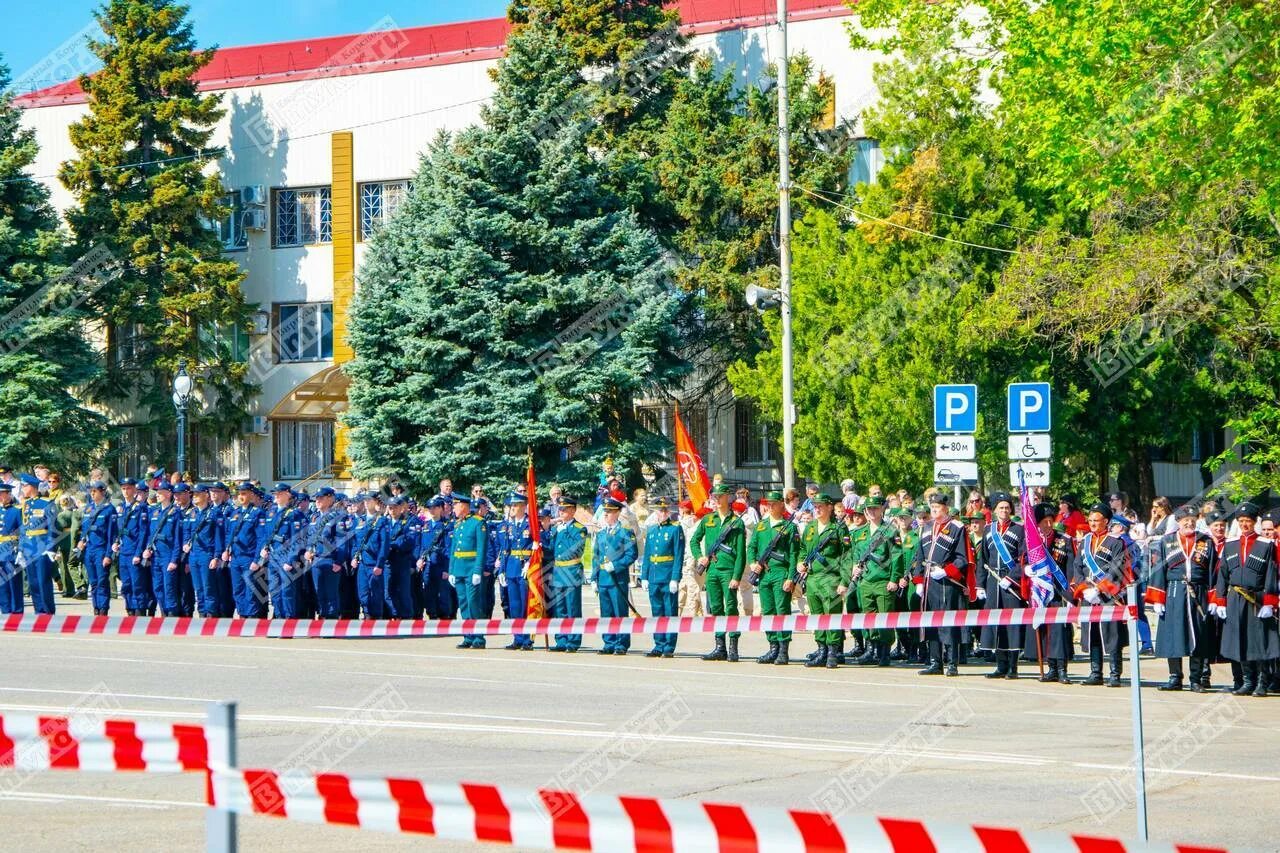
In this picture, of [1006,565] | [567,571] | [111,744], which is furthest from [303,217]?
[111,744]

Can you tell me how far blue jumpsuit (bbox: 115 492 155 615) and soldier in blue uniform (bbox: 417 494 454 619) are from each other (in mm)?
4165

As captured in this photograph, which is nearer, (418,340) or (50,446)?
(418,340)

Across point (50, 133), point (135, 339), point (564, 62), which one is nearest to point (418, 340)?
point (564, 62)

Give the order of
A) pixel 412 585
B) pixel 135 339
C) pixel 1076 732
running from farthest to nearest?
1. pixel 135 339
2. pixel 412 585
3. pixel 1076 732

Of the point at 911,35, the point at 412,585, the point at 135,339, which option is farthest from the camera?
the point at 135,339

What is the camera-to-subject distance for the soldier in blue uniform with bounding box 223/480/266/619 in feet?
69.3

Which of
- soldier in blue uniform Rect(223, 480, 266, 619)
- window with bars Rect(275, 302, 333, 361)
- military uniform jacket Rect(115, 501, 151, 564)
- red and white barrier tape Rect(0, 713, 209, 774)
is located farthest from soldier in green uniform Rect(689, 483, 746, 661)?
window with bars Rect(275, 302, 333, 361)

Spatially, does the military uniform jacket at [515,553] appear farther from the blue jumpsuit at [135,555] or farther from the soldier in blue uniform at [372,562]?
the blue jumpsuit at [135,555]

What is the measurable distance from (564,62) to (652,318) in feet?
21.0

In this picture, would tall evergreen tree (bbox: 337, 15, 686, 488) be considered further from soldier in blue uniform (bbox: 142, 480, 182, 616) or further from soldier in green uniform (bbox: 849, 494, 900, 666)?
soldier in green uniform (bbox: 849, 494, 900, 666)

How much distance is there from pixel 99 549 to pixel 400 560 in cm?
491

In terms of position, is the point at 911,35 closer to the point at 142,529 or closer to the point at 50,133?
the point at 142,529

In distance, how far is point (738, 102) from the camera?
41750mm

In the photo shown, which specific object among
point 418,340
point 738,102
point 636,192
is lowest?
point 418,340
